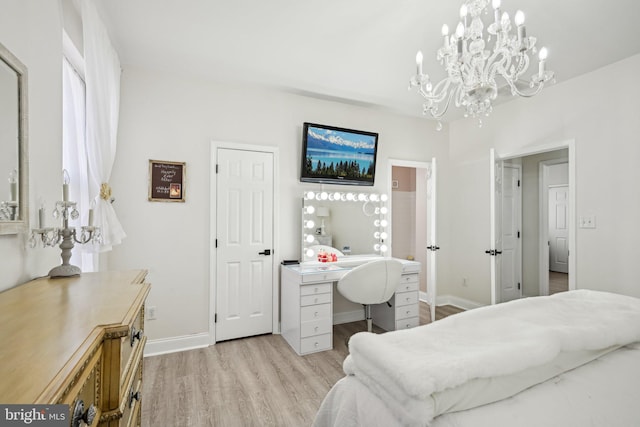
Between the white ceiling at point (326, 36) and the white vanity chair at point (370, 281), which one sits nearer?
the white ceiling at point (326, 36)

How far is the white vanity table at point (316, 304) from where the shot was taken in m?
2.80

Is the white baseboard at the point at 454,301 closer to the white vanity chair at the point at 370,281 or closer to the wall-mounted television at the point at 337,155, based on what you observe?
the white vanity chair at the point at 370,281

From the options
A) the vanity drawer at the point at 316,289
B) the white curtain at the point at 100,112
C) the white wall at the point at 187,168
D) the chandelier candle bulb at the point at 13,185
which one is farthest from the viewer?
the vanity drawer at the point at 316,289

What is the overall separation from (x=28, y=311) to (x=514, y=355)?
1.56 metres

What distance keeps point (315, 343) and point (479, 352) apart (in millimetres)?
2028

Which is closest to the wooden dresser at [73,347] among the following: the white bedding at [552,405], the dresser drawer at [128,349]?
the dresser drawer at [128,349]

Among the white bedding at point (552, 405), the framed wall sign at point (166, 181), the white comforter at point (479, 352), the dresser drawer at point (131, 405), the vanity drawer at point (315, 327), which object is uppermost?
the framed wall sign at point (166, 181)

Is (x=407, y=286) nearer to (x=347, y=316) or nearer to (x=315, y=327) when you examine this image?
(x=347, y=316)

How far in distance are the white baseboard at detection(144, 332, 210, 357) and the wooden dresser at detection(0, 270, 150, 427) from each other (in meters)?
1.70

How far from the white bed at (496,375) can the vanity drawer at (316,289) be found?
1.56 meters

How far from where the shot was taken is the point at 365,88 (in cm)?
320

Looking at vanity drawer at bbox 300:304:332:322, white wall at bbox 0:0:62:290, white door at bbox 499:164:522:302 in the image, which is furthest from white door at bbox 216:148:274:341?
white door at bbox 499:164:522:302

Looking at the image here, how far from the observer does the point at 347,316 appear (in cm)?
364

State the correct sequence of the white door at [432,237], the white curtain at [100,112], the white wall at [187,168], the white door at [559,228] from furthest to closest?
the white door at [559,228], the white door at [432,237], the white wall at [187,168], the white curtain at [100,112]
